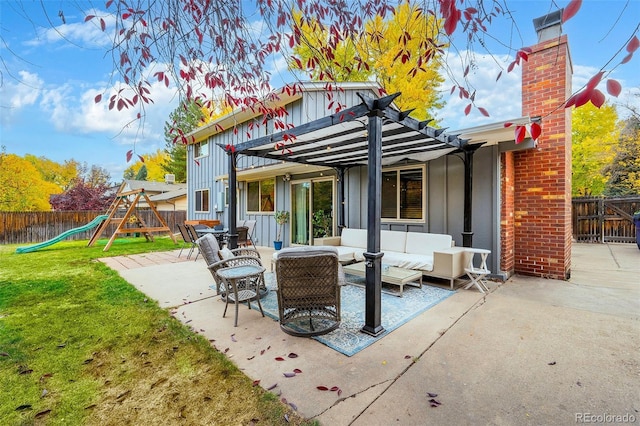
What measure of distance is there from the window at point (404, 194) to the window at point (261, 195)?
14.6 feet

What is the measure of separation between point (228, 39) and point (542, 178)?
6.22m

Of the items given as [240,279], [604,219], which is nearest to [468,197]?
[240,279]

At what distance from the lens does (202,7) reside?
2162mm

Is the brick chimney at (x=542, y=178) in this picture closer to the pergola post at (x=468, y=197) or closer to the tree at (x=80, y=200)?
the pergola post at (x=468, y=197)

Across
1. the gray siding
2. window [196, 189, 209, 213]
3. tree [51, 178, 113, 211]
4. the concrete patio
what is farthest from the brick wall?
tree [51, 178, 113, 211]

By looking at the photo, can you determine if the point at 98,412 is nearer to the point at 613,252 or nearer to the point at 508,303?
the point at 508,303

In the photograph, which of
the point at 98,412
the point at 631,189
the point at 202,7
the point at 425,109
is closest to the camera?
the point at 98,412

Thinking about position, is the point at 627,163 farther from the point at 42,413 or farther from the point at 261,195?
the point at 42,413

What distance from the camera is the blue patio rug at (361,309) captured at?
119 inches

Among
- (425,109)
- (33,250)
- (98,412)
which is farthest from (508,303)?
(33,250)

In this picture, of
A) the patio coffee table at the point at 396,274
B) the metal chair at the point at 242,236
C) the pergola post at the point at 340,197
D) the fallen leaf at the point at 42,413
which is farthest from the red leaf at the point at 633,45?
the metal chair at the point at 242,236

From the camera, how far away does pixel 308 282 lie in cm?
314

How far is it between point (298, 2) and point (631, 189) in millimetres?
19308

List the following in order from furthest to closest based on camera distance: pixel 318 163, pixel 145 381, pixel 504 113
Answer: pixel 318 163, pixel 504 113, pixel 145 381
